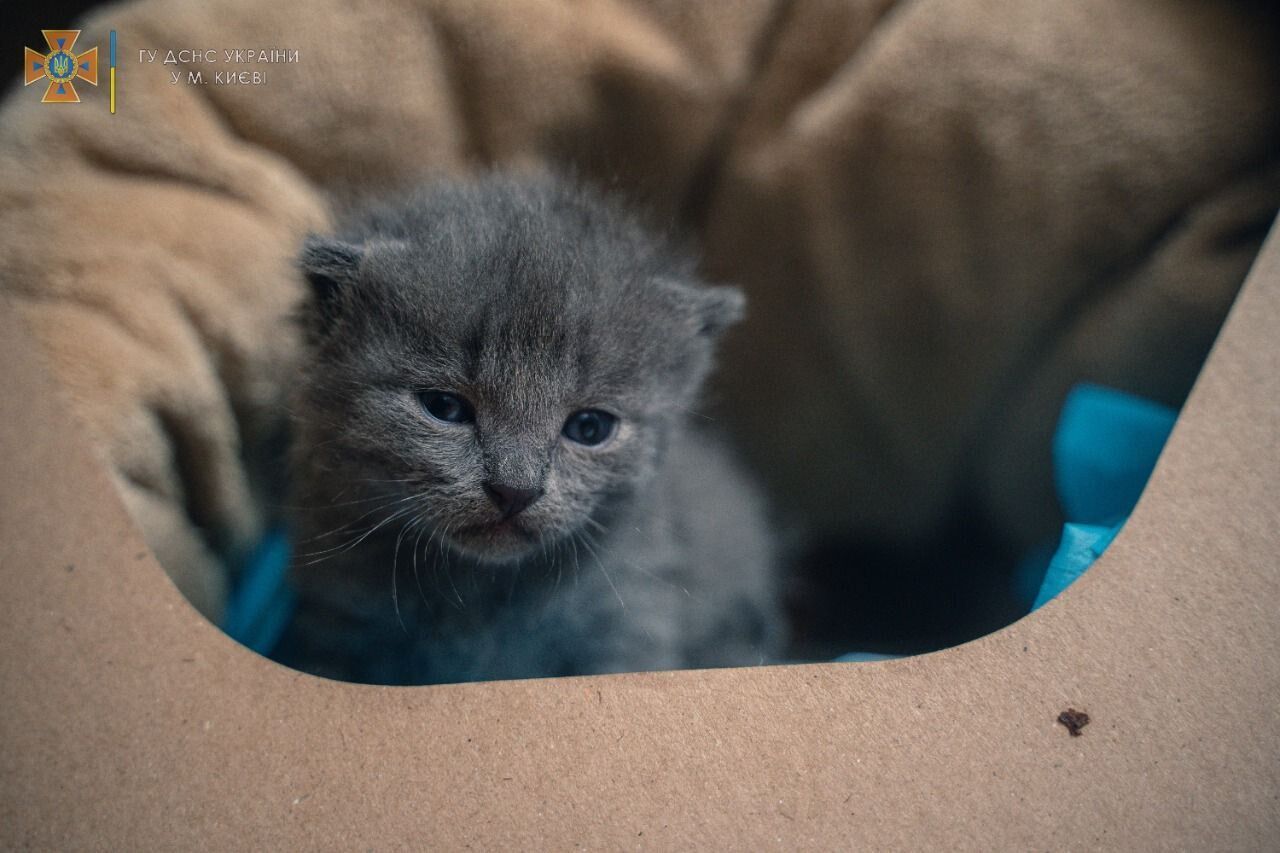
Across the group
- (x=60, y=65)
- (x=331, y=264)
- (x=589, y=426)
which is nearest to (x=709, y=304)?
(x=589, y=426)

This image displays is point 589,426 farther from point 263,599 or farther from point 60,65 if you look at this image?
point 60,65

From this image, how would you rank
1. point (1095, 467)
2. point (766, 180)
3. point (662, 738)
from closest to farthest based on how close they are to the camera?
point (662, 738) → point (1095, 467) → point (766, 180)

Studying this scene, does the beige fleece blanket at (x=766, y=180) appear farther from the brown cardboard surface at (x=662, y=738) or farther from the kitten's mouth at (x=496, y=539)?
the kitten's mouth at (x=496, y=539)

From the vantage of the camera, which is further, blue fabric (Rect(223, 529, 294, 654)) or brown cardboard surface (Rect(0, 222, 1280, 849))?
blue fabric (Rect(223, 529, 294, 654))

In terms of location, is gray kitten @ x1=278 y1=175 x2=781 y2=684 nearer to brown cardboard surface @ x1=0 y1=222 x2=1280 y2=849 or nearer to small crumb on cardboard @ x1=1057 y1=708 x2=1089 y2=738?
brown cardboard surface @ x1=0 y1=222 x2=1280 y2=849

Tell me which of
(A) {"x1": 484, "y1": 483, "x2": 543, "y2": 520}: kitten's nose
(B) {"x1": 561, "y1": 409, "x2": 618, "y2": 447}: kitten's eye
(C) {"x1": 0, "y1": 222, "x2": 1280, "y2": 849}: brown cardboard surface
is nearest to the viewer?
(C) {"x1": 0, "y1": 222, "x2": 1280, "y2": 849}: brown cardboard surface

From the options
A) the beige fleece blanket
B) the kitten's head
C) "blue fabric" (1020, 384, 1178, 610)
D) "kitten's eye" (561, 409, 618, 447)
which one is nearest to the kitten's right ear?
the kitten's head

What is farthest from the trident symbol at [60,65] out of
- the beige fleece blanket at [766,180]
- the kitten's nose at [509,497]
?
the kitten's nose at [509,497]
